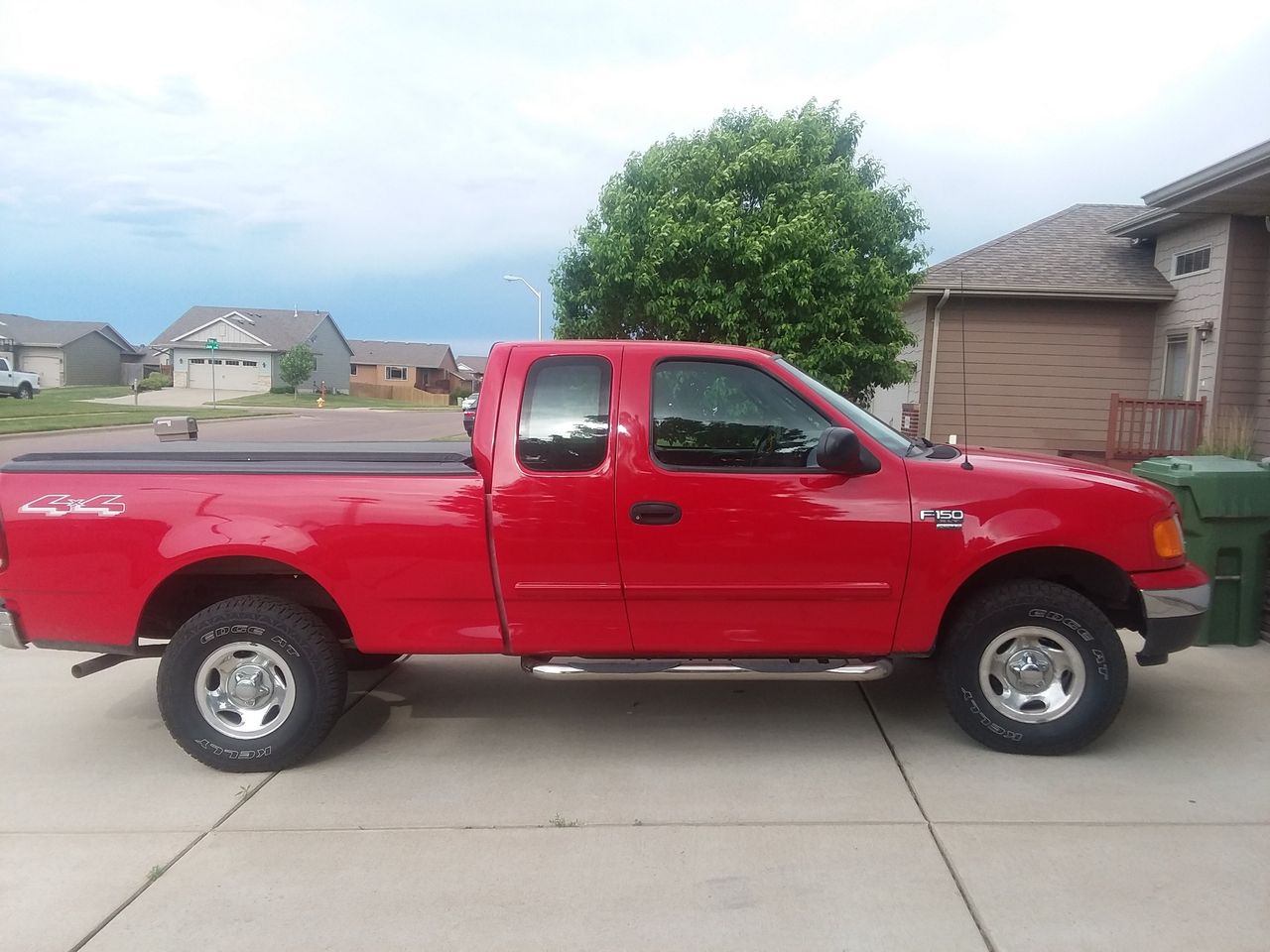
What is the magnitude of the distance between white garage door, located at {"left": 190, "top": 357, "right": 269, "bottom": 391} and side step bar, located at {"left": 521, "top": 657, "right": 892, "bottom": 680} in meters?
70.0

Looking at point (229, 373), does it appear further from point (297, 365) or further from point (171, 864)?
point (171, 864)

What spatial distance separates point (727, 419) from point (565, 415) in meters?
0.72

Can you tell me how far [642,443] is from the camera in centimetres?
430

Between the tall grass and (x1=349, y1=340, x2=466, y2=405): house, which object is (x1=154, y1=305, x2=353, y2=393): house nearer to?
(x1=349, y1=340, x2=466, y2=405): house

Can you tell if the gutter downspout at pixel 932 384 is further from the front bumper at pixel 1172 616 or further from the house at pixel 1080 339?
the front bumper at pixel 1172 616

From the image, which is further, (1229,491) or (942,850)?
(1229,491)

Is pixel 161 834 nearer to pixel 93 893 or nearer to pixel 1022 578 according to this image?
pixel 93 893

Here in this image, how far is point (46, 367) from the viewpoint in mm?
70188

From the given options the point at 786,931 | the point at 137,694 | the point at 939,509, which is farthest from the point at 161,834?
the point at 939,509

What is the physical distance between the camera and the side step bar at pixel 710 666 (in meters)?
4.37

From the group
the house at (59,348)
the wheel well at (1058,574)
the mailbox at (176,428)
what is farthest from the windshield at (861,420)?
the house at (59,348)

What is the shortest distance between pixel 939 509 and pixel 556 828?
2.05 m

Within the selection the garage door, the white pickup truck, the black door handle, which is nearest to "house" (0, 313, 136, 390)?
the garage door

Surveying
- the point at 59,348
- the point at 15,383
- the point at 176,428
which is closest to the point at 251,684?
the point at 176,428
